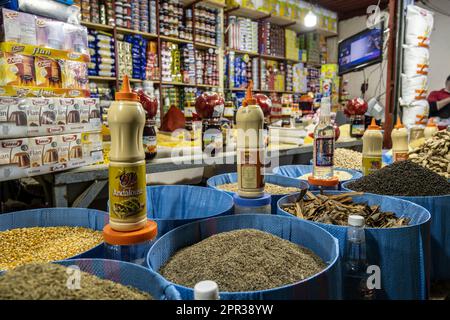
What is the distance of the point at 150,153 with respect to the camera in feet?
5.20

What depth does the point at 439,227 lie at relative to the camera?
1058 mm

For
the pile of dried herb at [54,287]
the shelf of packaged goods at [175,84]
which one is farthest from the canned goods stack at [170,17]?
the pile of dried herb at [54,287]

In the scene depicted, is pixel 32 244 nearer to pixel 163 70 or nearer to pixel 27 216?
pixel 27 216

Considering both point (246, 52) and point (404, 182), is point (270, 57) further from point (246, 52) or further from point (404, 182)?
point (404, 182)

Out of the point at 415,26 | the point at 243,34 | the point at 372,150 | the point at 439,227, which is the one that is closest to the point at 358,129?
the point at 415,26

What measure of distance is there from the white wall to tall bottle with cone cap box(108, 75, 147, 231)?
6.47m

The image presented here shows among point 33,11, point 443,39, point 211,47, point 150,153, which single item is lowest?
point 150,153

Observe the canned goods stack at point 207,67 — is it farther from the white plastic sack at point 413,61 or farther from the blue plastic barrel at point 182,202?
the blue plastic barrel at point 182,202

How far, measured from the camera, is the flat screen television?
3330mm

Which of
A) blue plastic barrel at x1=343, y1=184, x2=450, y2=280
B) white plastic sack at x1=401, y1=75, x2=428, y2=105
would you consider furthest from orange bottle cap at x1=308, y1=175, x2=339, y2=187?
white plastic sack at x1=401, y1=75, x2=428, y2=105

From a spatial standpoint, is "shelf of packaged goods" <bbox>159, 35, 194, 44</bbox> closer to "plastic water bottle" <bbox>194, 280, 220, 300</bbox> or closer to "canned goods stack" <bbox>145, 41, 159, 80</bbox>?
"canned goods stack" <bbox>145, 41, 159, 80</bbox>

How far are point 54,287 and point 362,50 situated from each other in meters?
3.89
